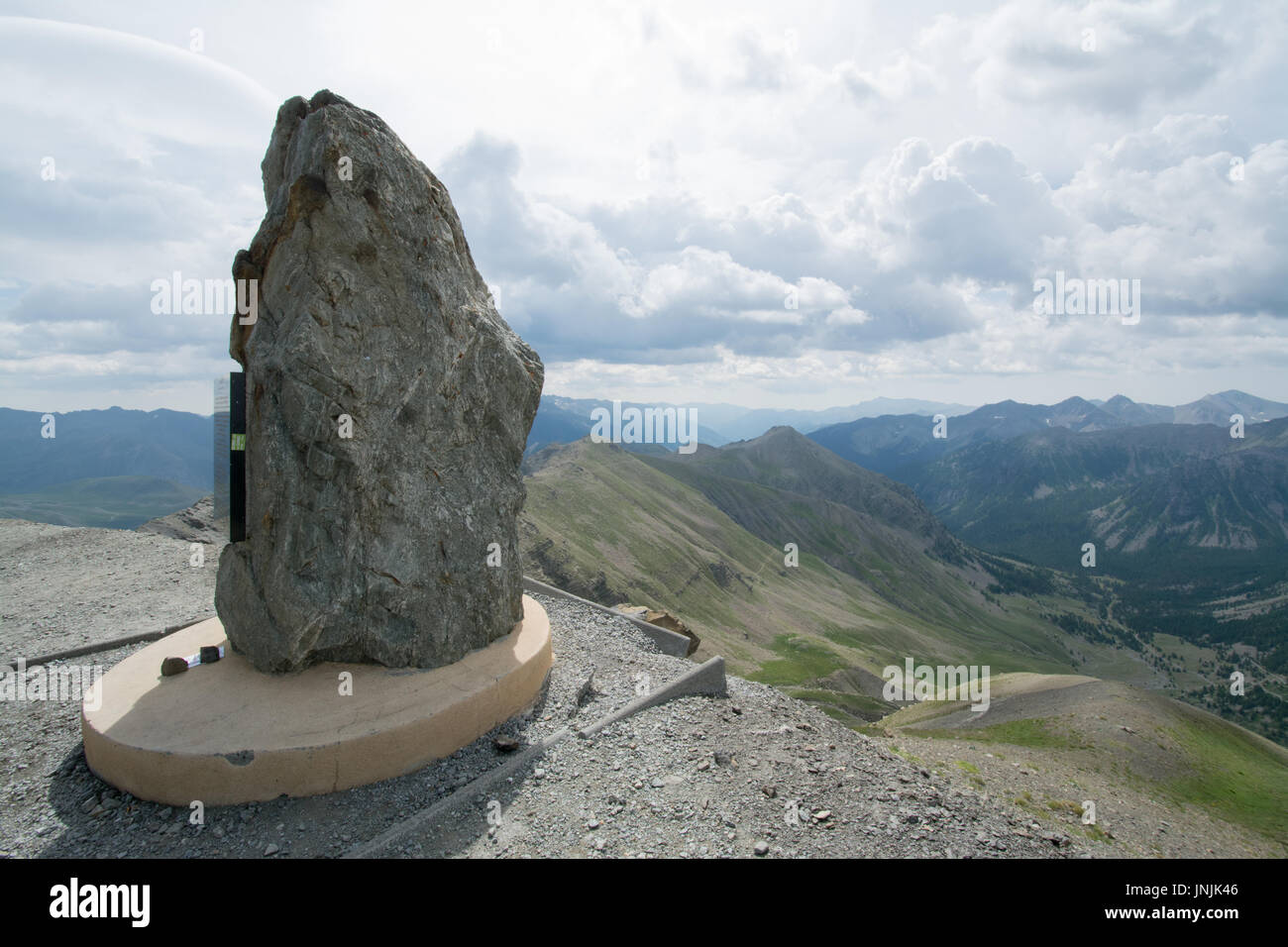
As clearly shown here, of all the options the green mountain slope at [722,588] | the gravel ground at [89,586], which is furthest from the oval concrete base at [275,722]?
the green mountain slope at [722,588]

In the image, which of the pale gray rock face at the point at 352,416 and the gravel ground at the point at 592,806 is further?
the pale gray rock face at the point at 352,416

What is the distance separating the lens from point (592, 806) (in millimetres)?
13016

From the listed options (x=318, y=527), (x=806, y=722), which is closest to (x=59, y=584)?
(x=318, y=527)

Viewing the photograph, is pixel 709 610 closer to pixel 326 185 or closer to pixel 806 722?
pixel 806 722

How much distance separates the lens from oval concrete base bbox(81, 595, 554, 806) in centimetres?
1238

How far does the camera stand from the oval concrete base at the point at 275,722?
1238 cm

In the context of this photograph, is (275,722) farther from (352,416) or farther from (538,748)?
(352,416)

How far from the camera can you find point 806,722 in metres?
18.4

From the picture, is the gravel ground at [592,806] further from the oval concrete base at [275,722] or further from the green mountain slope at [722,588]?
the green mountain slope at [722,588]

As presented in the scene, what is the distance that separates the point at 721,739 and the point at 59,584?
29.4 metres

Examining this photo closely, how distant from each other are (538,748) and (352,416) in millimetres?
8615

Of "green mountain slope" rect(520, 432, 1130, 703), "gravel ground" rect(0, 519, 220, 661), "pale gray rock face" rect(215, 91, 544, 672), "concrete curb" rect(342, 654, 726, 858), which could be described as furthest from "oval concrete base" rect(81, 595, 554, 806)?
"green mountain slope" rect(520, 432, 1130, 703)

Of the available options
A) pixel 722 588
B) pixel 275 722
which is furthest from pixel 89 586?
pixel 722 588

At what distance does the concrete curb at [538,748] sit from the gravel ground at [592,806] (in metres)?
0.13
